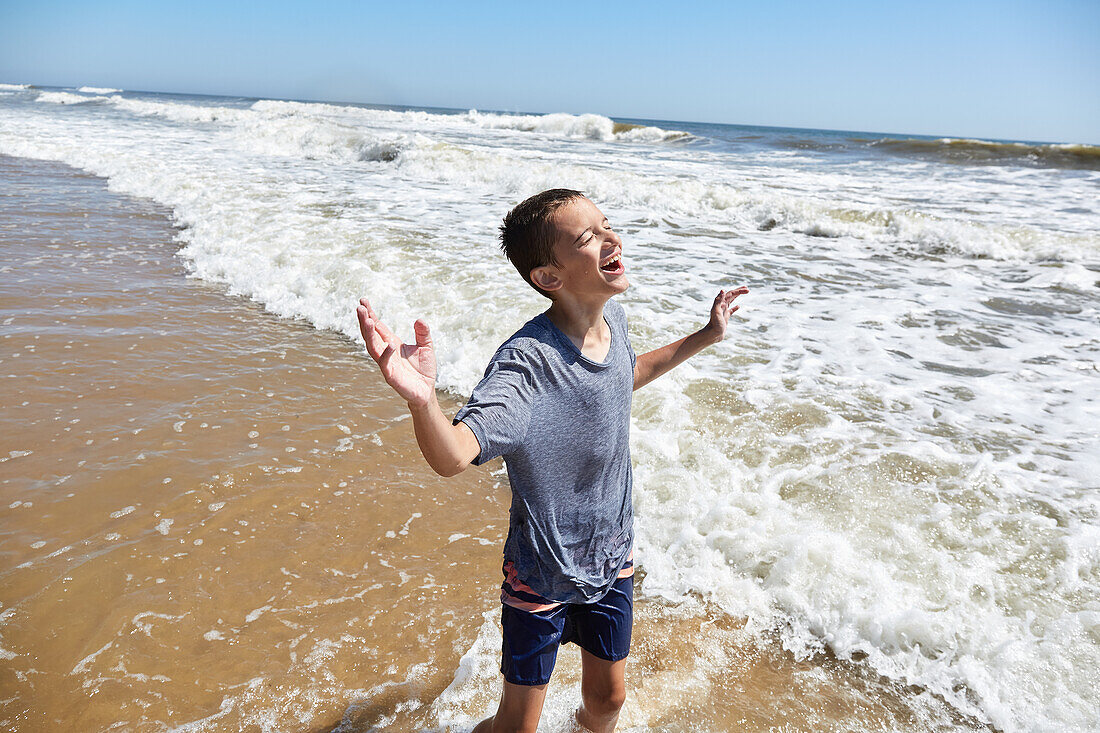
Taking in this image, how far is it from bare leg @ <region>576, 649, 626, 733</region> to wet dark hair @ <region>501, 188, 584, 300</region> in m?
1.07

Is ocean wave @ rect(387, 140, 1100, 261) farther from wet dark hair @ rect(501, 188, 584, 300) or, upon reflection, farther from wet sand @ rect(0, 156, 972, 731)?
wet dark hair @ rect(501, 188, 584, 300)

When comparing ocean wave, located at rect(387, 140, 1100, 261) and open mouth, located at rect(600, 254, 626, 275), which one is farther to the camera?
ocean wave, located at rect(387, 140, 1100, 261)

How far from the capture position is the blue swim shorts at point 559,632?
5.85ft

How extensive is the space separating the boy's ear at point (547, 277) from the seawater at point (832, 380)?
1605 mm

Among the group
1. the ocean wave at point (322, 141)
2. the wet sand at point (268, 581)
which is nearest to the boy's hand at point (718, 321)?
A: the wet sand at point (268, 581)

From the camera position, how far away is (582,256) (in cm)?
174

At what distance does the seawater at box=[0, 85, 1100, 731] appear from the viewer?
2.88 meters

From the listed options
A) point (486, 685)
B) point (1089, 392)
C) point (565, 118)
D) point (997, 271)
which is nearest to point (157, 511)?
point (486, 685)

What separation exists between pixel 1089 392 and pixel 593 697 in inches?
189

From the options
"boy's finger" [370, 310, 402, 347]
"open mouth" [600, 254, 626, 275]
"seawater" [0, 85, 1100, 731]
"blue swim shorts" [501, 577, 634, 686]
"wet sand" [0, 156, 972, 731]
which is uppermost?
"open mouth" [600, 254, 626, 275]

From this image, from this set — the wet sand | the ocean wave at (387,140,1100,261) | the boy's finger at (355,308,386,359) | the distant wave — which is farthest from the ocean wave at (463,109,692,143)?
the boy's finger at (355,308,386,359)

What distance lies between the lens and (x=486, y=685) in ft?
8.36

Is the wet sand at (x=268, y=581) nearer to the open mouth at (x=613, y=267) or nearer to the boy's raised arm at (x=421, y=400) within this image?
the boy's raised arm at (x=421, y=400)

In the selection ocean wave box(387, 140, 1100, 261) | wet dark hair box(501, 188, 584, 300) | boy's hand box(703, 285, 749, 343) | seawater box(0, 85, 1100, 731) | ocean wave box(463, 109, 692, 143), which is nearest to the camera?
wet dark hair box(501, 188, 584, 300)
